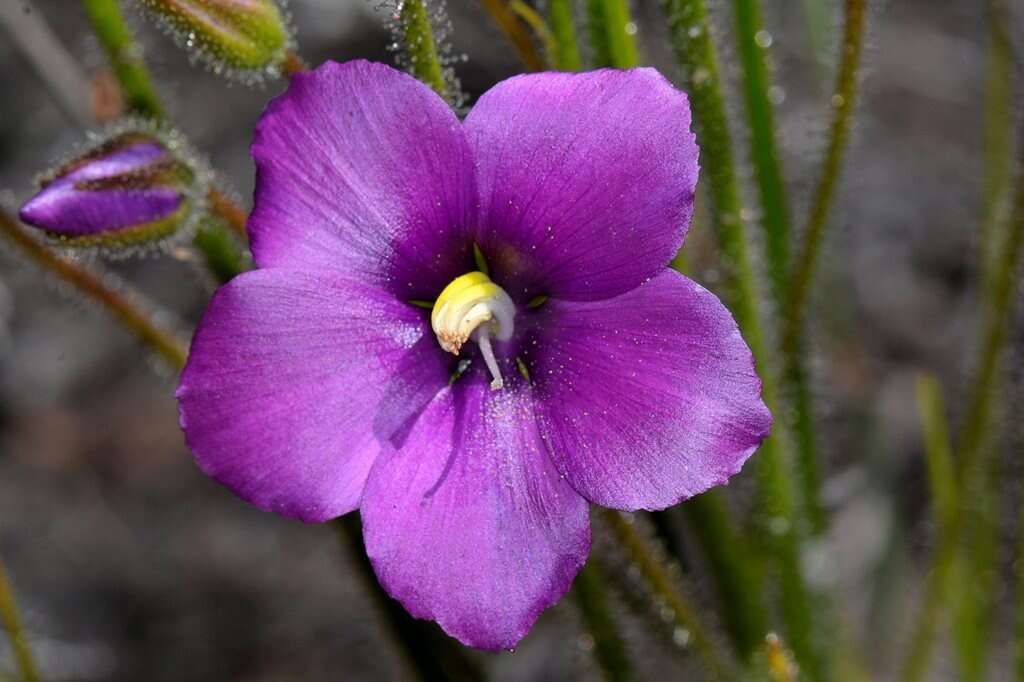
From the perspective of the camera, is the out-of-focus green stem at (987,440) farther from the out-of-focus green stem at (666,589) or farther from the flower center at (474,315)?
the flower center at (474,315)

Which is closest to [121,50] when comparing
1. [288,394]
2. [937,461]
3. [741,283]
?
[288,394]

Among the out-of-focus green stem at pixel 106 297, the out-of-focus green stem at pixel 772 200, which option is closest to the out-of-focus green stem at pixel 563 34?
the out-of-focus green stem at pixel 772 200

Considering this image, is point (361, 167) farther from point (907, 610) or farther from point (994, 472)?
point (907, 610)

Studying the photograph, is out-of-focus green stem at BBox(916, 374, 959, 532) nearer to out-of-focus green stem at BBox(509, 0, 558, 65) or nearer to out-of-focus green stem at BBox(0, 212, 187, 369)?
out-of-focus green stem at BBox(509, 0, 558, 65)

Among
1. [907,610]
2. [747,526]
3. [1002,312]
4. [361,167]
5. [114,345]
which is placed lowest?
[907,610]

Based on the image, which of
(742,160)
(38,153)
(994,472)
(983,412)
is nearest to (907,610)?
(994,472)
